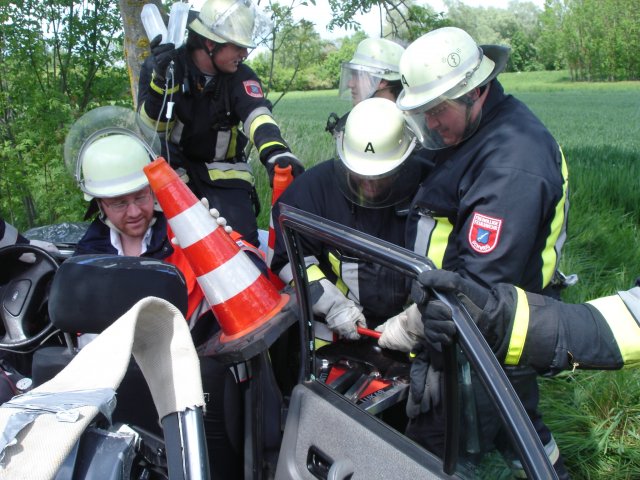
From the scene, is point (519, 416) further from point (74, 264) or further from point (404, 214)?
point (404, 214)

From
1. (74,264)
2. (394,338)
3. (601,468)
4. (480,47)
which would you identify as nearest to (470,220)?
(394,338)

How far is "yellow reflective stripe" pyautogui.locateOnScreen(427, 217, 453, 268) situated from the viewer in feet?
7.58

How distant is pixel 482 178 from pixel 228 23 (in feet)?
6.38

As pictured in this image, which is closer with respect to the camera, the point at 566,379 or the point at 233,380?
the point at 233,380

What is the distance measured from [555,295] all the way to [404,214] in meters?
0.67

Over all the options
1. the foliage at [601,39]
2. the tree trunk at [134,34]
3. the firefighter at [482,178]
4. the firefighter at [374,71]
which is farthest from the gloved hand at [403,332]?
the foliage at [601,39]

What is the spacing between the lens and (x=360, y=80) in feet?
11.6

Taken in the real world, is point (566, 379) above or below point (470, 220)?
below

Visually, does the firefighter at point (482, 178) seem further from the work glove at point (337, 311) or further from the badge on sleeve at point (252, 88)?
the badge on sleeve at point (252, 88)

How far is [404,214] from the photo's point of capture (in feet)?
8.46

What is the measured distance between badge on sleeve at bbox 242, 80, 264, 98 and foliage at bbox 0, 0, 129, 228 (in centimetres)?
242

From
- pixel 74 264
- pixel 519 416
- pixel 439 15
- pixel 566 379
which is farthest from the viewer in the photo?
pixel 439 15

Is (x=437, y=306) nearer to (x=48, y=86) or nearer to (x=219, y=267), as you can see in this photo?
(x=219, y=267)

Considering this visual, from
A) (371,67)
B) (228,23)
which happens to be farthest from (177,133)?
(371,67)
